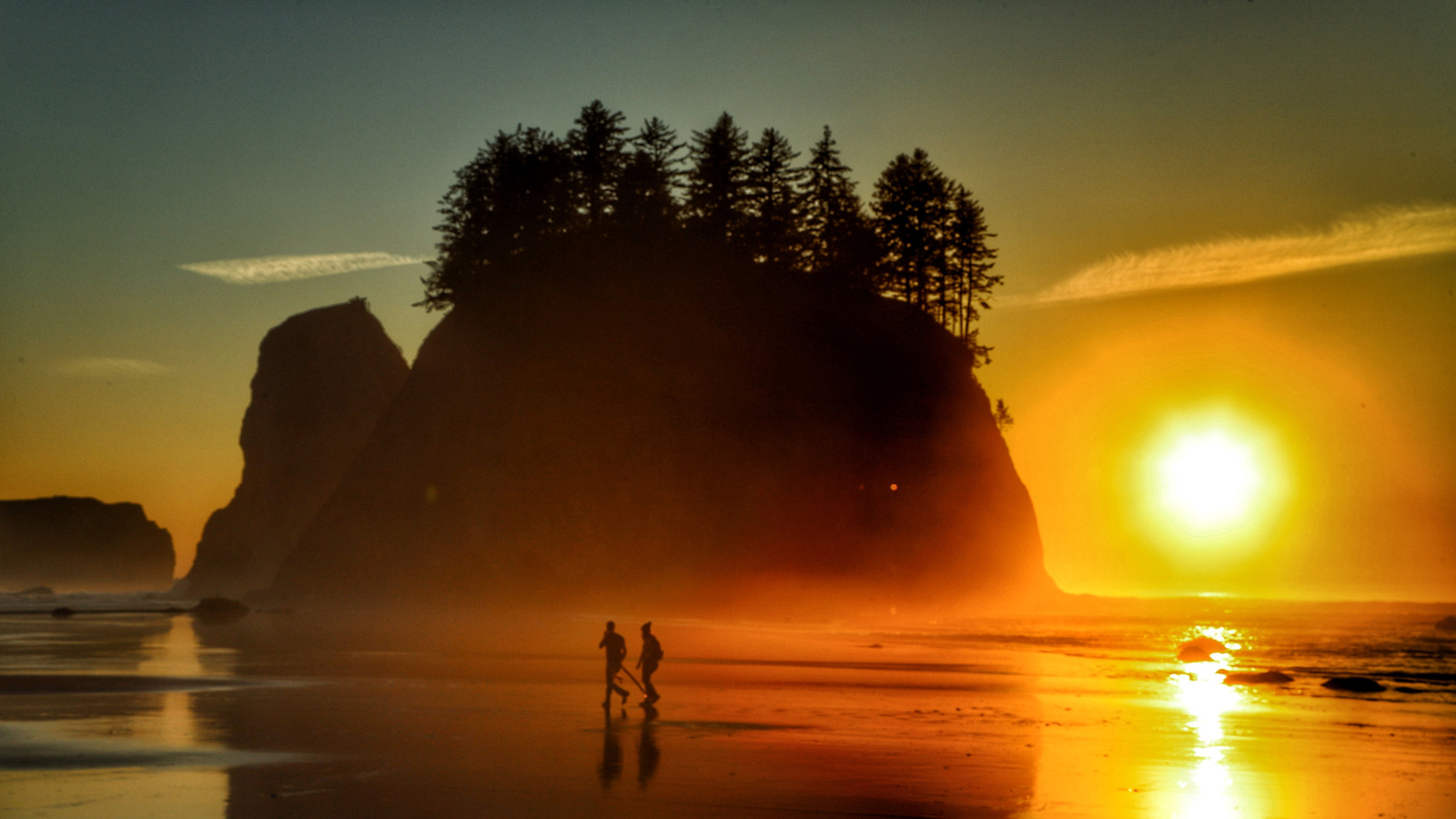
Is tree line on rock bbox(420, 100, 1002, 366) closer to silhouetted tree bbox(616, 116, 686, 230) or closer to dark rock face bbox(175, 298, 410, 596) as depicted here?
silhouetted tree bbox(616, 116, 686, 230)

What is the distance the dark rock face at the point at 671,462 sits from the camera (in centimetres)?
6700

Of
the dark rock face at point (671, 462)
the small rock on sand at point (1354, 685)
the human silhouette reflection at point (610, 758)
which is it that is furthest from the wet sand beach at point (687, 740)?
the dark rock face at point (671, 462)

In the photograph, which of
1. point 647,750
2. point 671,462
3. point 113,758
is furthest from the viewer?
point 671,462

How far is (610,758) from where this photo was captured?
49.9 feet

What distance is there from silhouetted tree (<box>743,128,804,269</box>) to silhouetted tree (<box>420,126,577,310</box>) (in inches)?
524

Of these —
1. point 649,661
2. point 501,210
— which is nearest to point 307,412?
point 501,210

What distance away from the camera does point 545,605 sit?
65250mm

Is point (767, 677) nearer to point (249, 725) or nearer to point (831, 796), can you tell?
point (249, 725)

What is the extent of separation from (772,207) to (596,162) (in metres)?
13.2

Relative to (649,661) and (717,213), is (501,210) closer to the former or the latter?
(717,213)

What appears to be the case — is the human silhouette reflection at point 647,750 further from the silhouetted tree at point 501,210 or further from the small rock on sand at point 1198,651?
the silhouetted tree at point 501,210

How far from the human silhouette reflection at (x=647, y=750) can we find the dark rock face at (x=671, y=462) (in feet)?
147

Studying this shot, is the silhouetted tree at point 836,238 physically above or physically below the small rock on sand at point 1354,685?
above

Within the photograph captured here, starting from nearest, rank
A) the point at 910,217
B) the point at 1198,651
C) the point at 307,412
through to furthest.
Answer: the point at 1198,651 < the point at 910,217 < the point at 307,412
